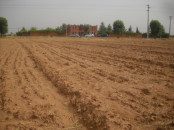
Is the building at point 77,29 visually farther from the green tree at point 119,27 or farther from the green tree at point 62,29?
the green tree at point 119,27

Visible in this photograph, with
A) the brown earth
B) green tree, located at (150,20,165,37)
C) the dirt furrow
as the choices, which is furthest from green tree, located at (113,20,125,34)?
the dirt furrow

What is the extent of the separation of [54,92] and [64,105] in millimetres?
748

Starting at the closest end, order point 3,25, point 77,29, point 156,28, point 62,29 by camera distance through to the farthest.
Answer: point 3,25 → point 156,28 → point 62,29 → point 77,29

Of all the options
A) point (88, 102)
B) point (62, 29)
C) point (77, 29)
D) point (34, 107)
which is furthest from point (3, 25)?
point (88, 102)

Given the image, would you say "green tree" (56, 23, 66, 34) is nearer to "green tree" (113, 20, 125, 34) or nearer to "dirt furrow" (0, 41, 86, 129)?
"green tree" (113, 20, 125, 34)

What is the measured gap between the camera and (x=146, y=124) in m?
2.20

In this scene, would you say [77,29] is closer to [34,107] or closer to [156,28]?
[156,28]

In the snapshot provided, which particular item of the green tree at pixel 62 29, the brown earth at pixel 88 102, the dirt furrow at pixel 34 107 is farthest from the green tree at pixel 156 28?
the dirt furrow at pixel 34 107

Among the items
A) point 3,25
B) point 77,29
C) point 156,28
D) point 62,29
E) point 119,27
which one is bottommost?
point 156,28

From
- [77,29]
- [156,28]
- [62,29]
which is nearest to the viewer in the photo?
[156,28]

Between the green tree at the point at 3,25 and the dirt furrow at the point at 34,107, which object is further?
the green tree at the point at 3,25

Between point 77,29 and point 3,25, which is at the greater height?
point 77,29

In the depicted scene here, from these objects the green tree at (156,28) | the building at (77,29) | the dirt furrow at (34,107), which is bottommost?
the dirt furrow at (34,107)

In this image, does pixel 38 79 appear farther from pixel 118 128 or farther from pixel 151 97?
pixel 151 97
